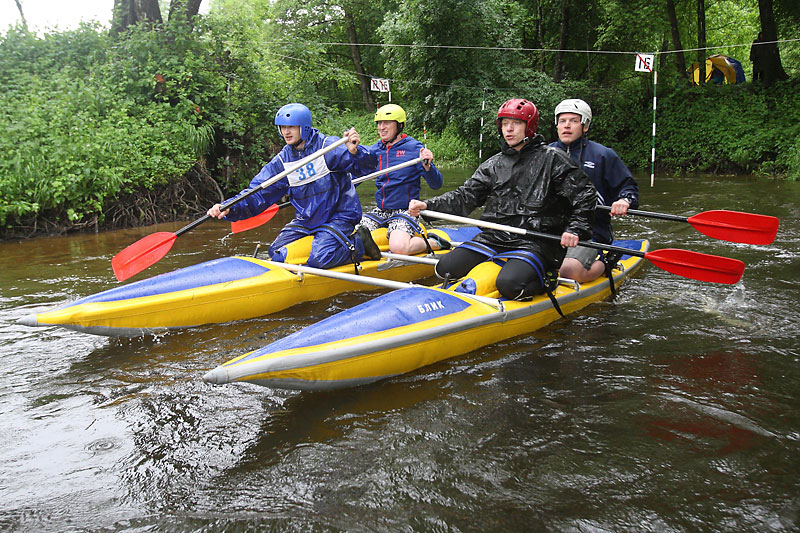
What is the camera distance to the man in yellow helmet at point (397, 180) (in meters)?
5.99

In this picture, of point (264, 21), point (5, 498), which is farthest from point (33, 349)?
point (264, 21)

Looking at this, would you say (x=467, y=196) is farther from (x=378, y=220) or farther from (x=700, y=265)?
(x=378, y=220)

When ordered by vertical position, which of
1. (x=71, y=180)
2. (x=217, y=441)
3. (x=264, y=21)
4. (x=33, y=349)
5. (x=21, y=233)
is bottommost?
(x=217, y=441)

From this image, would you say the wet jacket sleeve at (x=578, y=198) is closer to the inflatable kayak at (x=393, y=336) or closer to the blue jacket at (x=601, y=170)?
the inflatable kayak at (x=393, y=336)

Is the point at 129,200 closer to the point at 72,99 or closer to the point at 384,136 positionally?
the point at 72,99

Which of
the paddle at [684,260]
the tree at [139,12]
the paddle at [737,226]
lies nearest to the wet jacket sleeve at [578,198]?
the paddle at [684,260]

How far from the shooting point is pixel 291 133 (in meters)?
5.09

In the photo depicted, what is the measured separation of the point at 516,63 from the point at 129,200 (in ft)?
42.6

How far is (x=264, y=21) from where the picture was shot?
32.9 m

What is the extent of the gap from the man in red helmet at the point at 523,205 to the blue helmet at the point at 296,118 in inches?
54.5

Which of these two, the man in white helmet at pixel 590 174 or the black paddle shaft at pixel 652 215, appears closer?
the black paddle shaft at pixel 652 215

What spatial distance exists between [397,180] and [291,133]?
1.46 metres

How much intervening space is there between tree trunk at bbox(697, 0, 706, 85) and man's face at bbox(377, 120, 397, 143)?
1488 centimetres

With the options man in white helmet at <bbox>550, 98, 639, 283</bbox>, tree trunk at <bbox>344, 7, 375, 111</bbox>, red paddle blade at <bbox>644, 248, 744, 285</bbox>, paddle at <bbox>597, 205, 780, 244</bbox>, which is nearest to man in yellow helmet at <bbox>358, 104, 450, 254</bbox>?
man in white helmet at <bbox>550, 98, 639, 283</bbox>
